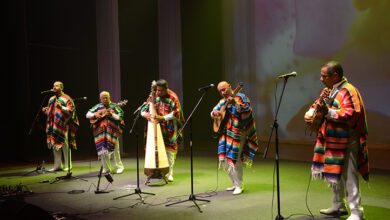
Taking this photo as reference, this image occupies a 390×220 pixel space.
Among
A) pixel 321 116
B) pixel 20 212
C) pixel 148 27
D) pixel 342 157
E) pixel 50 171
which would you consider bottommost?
pixel 50 171

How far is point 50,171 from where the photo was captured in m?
7.55

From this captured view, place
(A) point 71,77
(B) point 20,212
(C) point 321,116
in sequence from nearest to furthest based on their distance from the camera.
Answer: (B) point 20,212 → (C) point 321,116 → (A) point 71,77

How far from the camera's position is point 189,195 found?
16.5 feet

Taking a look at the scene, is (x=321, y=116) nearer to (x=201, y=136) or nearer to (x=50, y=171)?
(x=50, y=171)

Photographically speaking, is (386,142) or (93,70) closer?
(386,142)

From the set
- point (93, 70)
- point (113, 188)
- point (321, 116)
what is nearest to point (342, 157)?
point (321, 116)

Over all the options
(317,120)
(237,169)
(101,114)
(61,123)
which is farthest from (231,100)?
(61,123)

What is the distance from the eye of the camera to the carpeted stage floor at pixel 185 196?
4047 mm

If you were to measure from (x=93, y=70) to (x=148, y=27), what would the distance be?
7.81ft

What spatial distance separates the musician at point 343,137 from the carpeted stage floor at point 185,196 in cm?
54

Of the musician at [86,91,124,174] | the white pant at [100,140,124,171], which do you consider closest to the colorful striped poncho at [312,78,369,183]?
the musician at [86,91,124,174]

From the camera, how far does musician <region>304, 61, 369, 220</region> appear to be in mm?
3389

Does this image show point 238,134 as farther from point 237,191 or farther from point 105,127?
point 105,127

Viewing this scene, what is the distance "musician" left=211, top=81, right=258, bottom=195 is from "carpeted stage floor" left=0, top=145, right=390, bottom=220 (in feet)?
1.30
